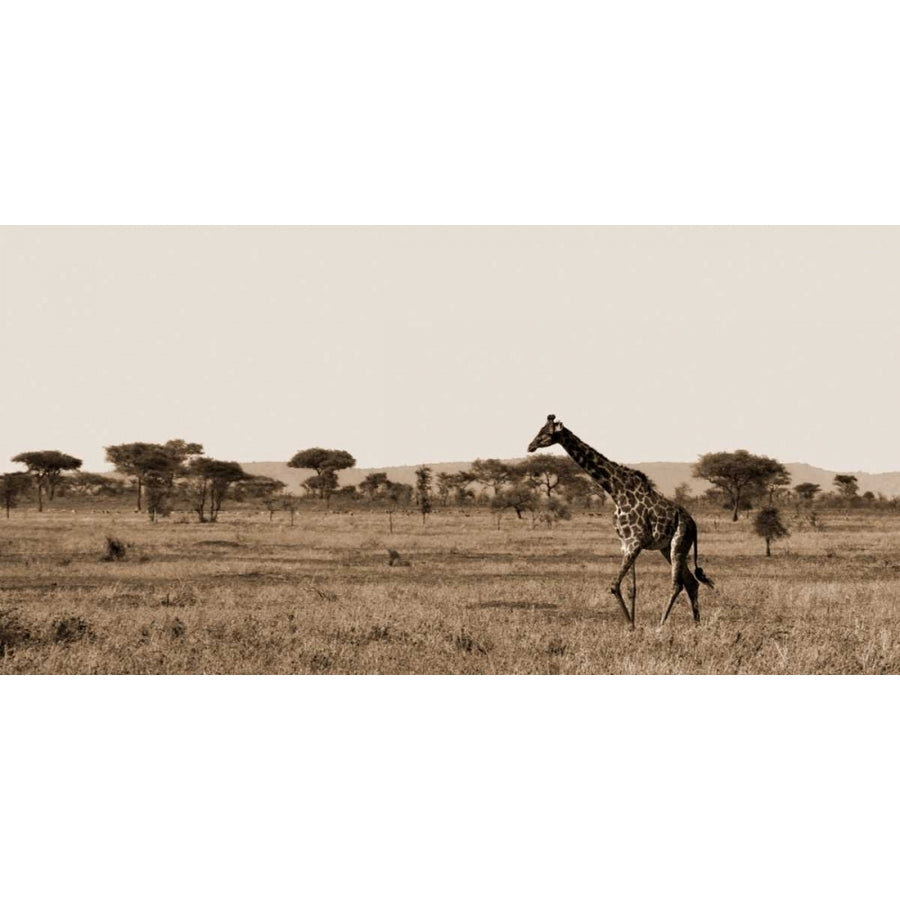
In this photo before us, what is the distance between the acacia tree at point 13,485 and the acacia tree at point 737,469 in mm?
38990

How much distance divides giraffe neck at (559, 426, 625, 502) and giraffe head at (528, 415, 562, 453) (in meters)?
0.36

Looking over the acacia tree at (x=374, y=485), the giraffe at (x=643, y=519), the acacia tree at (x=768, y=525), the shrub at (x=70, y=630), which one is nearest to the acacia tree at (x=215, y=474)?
the acacia tree at (x=374, y=485)

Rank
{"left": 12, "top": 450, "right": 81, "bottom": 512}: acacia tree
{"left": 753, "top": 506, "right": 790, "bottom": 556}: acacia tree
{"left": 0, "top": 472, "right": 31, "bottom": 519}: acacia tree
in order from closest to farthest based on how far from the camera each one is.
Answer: {"left": 753, "top": 506, "right": 790, "bottom": 556}: acacia tree, {"left": 0, "top": 472, "right": 31, "bottom": 519}: acacia tree, {"left": 12, "top": 450, "right": 81, "bottom": 512}: acacia tree

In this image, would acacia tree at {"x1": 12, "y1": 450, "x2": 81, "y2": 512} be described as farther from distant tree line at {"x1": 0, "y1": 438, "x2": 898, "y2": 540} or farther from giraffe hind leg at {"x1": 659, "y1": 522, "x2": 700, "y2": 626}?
giraffe hind leg at {"x1": 659, "y1": 522, "x2": 700, "y2": 626}

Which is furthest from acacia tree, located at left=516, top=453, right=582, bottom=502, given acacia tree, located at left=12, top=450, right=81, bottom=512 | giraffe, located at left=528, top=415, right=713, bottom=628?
giraffe, located at left=528, top=415, right=713, bottom=628

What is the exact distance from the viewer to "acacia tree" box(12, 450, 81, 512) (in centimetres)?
6792

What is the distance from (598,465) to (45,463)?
197 feet

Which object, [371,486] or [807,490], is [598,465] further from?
[807,490]

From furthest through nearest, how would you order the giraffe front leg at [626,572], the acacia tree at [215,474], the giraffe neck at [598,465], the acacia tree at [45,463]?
the acacia tree at [45,463], the acacia tree at [215,474], the giraffe neck at [598,465], the giraffe front leg at [626,572]

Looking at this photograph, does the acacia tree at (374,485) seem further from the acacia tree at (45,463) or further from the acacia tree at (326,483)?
the acacia tree at (45,463)

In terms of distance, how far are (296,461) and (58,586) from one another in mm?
53008

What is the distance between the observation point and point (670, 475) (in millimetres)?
97312

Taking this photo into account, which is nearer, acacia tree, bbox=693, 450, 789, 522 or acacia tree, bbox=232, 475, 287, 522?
acacia tree, bbox=693, 450, 789, 522

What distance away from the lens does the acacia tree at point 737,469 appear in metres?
56.5
